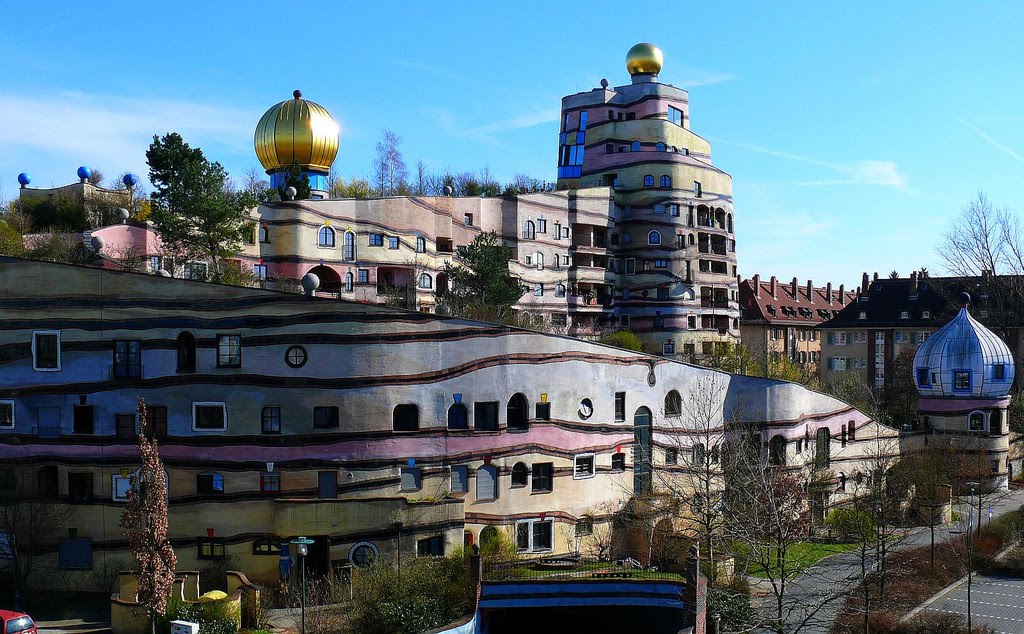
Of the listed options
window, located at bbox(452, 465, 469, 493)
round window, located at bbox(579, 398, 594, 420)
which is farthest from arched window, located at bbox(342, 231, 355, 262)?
window, located at bbox(452, 465, 469, 493)

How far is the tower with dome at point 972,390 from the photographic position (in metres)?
47.8

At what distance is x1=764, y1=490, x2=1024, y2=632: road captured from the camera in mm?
27609

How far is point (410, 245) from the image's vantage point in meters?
45.7

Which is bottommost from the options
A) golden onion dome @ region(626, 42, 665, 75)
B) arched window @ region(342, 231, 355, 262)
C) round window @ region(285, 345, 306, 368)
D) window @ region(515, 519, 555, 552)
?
window @ region(515, 519, 555, 552)

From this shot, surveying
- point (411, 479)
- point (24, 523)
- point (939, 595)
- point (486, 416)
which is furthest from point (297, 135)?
point (939, 595)

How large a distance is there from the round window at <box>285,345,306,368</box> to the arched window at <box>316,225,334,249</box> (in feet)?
46.3

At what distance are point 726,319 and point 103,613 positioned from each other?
1724 inches

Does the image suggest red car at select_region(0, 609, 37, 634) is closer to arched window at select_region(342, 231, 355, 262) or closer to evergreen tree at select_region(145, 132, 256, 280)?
evergreen tree at select_region(145, 132, 256, 280)

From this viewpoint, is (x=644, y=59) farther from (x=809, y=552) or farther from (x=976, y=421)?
(x=809, y=552)

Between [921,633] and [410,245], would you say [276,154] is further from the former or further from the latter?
[921,633]

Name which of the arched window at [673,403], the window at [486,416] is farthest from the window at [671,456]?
the window at [486,416]

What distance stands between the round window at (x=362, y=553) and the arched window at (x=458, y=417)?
4.93m

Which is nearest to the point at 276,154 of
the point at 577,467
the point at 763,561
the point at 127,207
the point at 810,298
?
the point at 127,207

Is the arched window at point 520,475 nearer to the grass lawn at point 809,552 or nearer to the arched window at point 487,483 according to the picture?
the arched window at point 487,483
